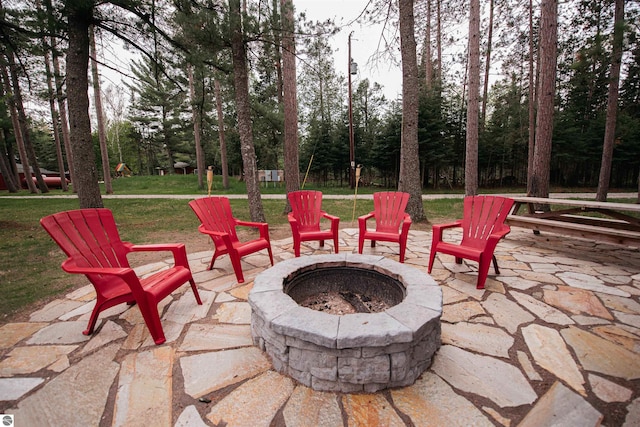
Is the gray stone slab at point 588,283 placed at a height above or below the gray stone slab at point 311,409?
above

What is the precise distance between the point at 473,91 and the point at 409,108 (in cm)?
258

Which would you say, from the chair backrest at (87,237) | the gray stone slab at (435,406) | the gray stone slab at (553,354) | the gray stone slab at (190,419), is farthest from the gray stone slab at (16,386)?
the gray stone slab at (553,354)

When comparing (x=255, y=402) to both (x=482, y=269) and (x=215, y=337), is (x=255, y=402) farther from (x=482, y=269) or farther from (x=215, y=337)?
(x=482, y=269)

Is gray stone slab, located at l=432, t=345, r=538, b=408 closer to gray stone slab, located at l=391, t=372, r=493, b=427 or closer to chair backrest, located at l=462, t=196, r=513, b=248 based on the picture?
gray stone slab, located at l=391, t=372, r=493, b=427

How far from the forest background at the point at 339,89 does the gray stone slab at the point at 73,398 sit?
4.12 meters

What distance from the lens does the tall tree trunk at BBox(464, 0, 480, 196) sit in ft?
20.9

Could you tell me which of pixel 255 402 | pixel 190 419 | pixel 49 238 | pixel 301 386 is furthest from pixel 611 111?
pixel 49 238

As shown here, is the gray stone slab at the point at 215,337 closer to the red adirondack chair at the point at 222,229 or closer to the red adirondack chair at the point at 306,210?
the red adirondack chair at the point at 222,229

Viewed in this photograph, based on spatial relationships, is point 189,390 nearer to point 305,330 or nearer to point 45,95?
point 305,330

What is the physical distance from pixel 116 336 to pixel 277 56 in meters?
5.02

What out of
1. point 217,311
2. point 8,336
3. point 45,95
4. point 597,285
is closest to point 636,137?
point 597,285

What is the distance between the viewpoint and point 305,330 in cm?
138

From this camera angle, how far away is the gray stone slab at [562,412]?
1.24 metres

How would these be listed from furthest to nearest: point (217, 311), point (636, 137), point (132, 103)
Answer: point (132, 103) → point (636, 137) → point (217, 311)
